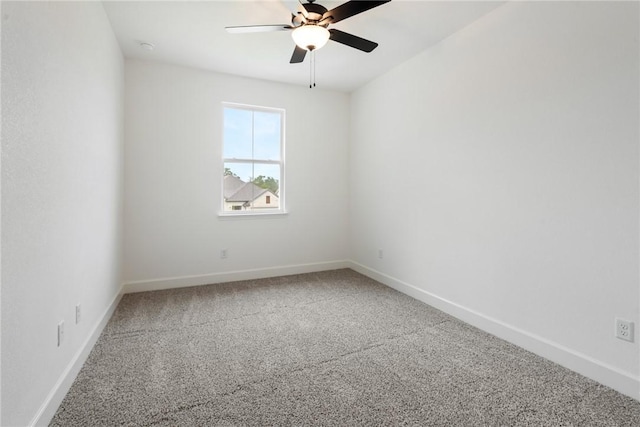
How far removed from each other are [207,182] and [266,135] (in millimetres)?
1022

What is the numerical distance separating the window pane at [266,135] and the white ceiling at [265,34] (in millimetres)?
520

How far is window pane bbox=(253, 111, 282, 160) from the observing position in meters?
4.16

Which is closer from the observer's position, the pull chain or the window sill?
the pull chain

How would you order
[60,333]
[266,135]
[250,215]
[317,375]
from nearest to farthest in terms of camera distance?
[60,333], [317,375], [250,215], [266,135]

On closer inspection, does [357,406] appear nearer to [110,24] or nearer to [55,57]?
[55,57]

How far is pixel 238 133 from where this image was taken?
4.05 meters

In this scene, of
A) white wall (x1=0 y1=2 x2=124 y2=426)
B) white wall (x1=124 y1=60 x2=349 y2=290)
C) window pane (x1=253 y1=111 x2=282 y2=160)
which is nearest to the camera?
white wall (x1=0 y1=2 x2=124 y2=426)

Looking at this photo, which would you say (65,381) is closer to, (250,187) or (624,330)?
(250,187)

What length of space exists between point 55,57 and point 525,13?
304cm

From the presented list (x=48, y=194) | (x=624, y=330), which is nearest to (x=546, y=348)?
(x=624, y=330)

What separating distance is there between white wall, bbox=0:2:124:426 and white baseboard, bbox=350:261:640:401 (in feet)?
9.62

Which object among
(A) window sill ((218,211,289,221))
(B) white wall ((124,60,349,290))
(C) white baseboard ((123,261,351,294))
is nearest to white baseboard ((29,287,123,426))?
(C) white baseboard ((123,261,351,294))

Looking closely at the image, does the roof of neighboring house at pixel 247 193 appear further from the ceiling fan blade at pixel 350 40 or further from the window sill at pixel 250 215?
the ceiling fan blade at pixel 350 40

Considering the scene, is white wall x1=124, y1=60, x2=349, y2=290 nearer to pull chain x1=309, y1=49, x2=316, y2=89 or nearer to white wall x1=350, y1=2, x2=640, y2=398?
pull chain x1=309, y1=49, x2=316, y2=89
